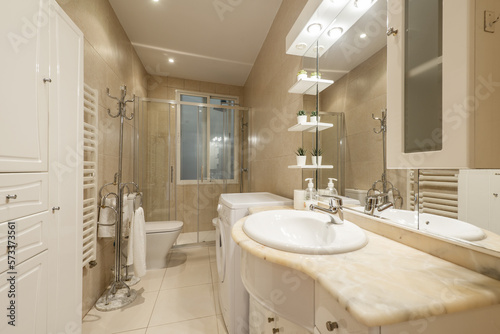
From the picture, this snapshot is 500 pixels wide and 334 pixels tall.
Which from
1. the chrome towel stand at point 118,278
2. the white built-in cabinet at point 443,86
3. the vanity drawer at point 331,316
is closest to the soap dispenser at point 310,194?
the white built-in cabinet at point 443,86

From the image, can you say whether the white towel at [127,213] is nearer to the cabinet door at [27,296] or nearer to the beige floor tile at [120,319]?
the beige floor tile at [120,319]

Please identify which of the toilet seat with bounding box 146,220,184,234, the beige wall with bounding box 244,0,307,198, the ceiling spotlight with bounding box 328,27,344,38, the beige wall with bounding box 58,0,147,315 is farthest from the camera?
the toilet seat with bounding box 146,220,184,234

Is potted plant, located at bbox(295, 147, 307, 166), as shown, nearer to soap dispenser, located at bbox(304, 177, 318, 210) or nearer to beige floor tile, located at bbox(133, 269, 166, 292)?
soap dispenser, located at bbox(304, 177, 318, 210)

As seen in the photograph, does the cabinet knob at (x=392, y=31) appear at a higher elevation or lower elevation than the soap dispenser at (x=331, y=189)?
higher

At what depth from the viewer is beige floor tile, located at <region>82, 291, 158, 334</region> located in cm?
141

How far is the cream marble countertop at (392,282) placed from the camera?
39cm

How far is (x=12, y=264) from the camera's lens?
77 cm

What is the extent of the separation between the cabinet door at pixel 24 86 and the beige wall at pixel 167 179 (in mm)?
1988

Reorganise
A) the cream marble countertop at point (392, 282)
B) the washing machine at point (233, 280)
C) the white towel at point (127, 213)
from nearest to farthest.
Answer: the cream marble countertop at point (392, 282), the washing machine at point (233, 280), the white towel at point (127, 213)

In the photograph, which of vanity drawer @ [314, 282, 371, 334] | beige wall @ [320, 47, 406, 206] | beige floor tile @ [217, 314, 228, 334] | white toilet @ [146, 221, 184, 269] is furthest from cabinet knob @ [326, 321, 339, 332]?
white toilet @ [146, 221, 184, 269]

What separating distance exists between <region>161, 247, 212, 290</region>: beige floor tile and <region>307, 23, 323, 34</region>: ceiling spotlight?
2283 millimetres

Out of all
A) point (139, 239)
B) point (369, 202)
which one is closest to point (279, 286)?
point (369, 202)

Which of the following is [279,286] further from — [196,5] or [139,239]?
[196,5]

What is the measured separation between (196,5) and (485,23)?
2.14 m
